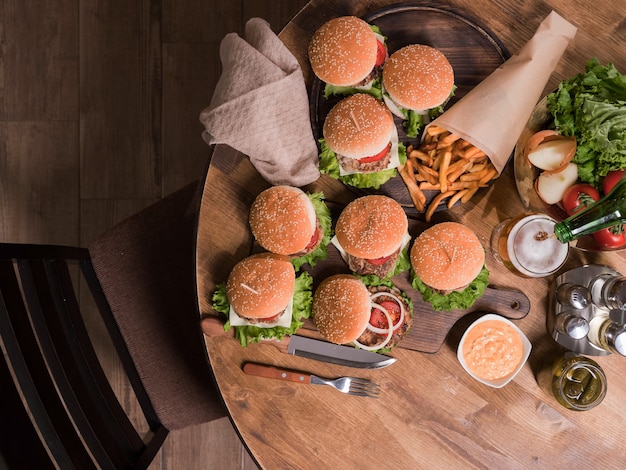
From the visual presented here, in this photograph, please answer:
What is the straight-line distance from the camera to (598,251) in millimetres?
1535

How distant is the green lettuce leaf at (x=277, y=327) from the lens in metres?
1.59

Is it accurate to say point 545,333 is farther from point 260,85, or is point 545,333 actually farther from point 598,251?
point 260,85

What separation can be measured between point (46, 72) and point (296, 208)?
64.2 inches

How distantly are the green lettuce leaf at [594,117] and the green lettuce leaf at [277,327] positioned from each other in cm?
77

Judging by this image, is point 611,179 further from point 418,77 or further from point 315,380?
point 315,380

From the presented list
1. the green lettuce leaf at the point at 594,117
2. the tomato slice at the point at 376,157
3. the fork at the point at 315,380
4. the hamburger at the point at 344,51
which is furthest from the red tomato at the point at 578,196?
the fork at the point at 315,380

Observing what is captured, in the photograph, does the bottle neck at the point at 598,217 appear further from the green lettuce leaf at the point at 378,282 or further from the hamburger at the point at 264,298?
the hamburger at the point at 264,298

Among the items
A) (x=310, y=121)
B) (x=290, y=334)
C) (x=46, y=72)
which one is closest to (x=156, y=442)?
(x=290, y=334)

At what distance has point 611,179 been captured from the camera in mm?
1372

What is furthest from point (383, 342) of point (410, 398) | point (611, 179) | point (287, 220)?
point (611, 179)

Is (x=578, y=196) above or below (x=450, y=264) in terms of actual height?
above

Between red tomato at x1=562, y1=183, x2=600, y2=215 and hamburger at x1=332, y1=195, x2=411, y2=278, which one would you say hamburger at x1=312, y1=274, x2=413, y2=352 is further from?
red tomato at x1=562, y1=183, x2=600, y2=215

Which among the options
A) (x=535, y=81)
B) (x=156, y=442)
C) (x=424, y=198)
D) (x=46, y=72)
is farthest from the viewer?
(x=46, y=72)

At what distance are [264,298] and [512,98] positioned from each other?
84cm
